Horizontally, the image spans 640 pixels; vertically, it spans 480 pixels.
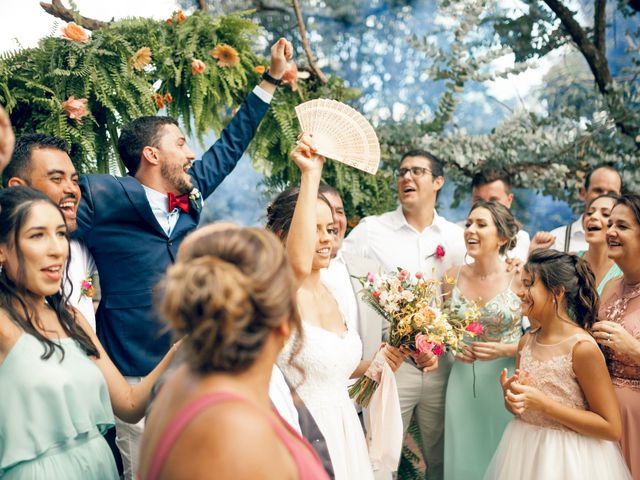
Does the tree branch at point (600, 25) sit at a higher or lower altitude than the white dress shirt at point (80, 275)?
higher

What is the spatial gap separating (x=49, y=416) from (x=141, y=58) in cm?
252

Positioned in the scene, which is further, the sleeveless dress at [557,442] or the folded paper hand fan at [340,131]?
the sleeveless dress at [557,442]

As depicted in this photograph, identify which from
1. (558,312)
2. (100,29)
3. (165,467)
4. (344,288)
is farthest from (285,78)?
(165,467)

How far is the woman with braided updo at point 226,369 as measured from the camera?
1500 mm

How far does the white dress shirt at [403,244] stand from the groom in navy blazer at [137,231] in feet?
5.01

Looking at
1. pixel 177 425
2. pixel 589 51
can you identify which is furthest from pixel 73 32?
pixel 589 51

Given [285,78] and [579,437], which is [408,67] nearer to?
[285,78]

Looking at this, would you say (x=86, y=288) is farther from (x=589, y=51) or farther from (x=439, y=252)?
(x=589, y=51)

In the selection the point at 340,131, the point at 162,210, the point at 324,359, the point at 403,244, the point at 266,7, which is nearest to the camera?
the point at 324,359

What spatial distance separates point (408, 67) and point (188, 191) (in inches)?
151

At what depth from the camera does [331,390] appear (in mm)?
3219

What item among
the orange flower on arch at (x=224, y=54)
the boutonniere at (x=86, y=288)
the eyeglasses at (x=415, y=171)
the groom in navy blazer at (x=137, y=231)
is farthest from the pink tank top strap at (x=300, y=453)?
the eyeglasses at (x=415, y=171)

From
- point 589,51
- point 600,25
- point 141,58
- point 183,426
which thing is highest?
point 600,25

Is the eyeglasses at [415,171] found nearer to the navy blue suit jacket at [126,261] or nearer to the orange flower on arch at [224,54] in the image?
the orange flower on arch at [224,54]
